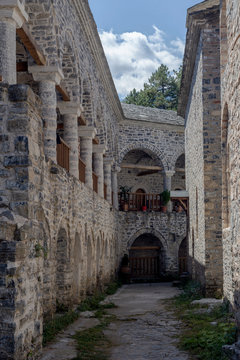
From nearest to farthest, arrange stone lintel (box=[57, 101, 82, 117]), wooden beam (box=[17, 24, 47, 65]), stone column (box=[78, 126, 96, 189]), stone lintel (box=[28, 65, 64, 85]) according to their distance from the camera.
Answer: wooden beam (box=[17, 24, 47, 65]), stone lintel (box=[28, 65, 64, 85]), stone lintel (box=[57, 101, 82, 117]), stone column (box=[78, 126, 96, 189])

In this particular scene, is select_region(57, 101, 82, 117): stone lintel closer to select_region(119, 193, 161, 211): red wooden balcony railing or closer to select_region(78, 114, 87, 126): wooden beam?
select_region(78, 114, 87, 126): wooden beam

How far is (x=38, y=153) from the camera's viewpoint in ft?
20.5

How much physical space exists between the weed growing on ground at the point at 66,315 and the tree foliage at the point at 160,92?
25.6m

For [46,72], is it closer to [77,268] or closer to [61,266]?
[61,266]

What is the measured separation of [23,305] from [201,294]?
832 cm

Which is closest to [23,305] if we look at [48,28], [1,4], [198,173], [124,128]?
[1,4]

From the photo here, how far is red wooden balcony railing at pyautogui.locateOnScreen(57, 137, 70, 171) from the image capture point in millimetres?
11023

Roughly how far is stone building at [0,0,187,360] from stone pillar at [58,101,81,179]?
0.03m

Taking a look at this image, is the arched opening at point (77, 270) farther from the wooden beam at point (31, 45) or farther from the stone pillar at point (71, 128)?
the wooden beam at point (31, 45)

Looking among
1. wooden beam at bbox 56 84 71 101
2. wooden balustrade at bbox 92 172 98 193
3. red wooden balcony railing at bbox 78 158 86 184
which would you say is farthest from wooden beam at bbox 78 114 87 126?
wooden balustrade at bbox 92 172 98 193

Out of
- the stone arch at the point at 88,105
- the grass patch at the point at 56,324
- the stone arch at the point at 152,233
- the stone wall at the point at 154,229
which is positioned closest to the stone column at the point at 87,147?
the stone arch at the point at 88,105

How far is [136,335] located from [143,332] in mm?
311

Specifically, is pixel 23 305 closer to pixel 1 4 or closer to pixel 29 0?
pixel 1 4

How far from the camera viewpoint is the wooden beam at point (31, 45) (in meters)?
8.28
